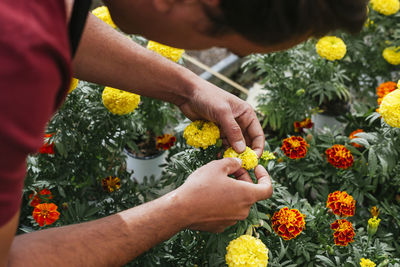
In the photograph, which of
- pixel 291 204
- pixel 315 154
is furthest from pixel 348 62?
pixel 291 204

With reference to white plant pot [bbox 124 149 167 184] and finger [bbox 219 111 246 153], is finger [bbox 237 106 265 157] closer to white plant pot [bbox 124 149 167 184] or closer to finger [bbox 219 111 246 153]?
finger [bbox 219 111 246 153]

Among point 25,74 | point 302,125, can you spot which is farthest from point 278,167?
point 25,74

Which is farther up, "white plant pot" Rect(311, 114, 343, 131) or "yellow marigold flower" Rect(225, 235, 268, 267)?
"yellow marigold flower" Rect(225, 235, 268, 267)

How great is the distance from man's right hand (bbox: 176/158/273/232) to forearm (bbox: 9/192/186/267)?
34 mm

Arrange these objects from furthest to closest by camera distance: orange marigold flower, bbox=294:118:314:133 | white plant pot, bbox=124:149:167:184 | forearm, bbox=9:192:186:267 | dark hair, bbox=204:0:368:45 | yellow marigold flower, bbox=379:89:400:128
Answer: white plant pot, bbox=124:149:167:184
orange marigold flower, bbox=294:118:314:133
yellow marigold flower, bbox=379:89:400:128
forearm, bbox=9:192:186:267
dark hair, bbox=204:0:368:45

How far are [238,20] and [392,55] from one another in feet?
5.85

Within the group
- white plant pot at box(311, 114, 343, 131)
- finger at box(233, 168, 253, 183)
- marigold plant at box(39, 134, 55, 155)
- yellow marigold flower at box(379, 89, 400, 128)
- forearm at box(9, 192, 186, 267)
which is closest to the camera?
forearm at box(9, 192, 186, 267)

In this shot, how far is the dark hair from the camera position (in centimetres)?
77

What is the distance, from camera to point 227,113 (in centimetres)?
130

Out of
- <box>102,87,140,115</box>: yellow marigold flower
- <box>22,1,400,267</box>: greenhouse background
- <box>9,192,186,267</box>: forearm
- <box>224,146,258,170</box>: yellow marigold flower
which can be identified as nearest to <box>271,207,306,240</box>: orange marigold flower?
<box>22,1,400,267</box>: greenhouse background

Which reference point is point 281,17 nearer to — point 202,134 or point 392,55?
point 202,134

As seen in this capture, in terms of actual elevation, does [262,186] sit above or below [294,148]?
above

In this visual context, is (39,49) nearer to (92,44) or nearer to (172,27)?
(172,27)

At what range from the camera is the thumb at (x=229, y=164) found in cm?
117
